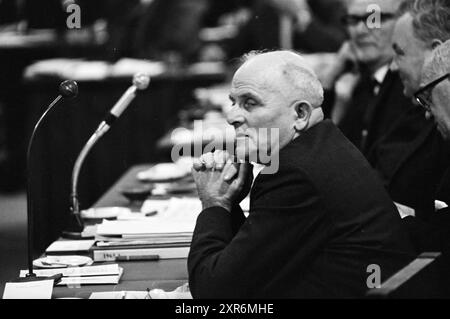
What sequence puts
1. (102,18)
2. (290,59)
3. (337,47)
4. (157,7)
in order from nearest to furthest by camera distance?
(290,59) → (337,47) → (157,7) → (102,18)

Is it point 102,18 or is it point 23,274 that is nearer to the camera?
point 23,274

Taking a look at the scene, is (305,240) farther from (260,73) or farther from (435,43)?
(435,43)

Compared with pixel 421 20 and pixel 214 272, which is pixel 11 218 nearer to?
pixel 421 20

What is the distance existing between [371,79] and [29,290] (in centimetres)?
274

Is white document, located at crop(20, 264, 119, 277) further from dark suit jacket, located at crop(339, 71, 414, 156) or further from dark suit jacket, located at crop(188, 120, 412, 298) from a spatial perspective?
dark suit jacket, located at crop(339, 71, 414, 156)

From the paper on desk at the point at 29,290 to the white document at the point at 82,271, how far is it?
0.46 feet

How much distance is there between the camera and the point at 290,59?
8.02ft

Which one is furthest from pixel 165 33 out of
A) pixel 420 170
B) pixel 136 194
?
pixel 420 170

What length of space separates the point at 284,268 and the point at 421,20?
4.66 ft

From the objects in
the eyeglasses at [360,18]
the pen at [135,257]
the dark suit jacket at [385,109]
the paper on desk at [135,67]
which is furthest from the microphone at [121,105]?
the paper on desk at [135,67]

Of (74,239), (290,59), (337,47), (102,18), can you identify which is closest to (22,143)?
(102,18)

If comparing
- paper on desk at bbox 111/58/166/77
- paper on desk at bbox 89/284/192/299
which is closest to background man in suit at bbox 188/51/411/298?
paper on desk at bbox 89/284/192/299

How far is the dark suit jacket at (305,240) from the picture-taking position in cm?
227

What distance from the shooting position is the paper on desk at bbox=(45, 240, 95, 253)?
3090 millimetres
